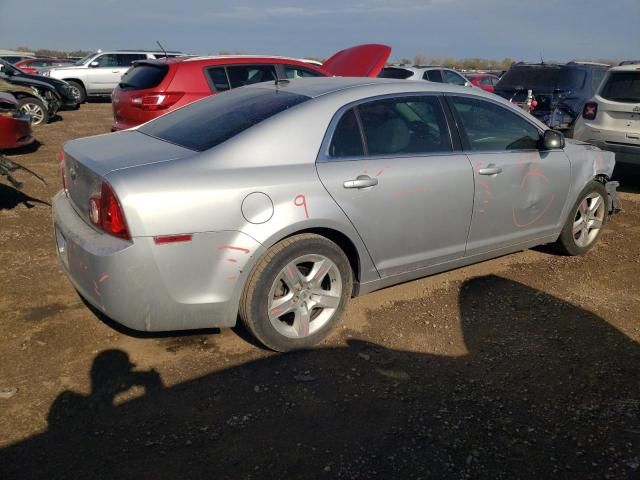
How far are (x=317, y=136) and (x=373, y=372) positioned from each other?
4.70ft

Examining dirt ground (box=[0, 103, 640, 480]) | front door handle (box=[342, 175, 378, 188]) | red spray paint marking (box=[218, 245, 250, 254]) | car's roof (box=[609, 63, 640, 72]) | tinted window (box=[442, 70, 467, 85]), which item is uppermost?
car's roof (box=[609, 63, 640, 72])

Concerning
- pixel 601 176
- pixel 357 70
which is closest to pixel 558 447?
pixel 601 176

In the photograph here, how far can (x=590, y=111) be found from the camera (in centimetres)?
777

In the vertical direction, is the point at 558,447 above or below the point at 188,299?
below

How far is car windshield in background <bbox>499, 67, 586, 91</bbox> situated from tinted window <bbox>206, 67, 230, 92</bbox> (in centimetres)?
604

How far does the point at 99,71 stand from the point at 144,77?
1259cm

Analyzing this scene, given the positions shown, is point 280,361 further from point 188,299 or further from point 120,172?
point 120,172

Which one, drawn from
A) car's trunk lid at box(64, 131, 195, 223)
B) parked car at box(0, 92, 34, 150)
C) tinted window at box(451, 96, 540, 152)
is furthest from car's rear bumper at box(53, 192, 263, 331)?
parked car at box(0, 92, 34, 150)

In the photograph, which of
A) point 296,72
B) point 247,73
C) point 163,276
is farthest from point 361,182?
point 296,72

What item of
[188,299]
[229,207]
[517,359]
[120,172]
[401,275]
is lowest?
[517,359]

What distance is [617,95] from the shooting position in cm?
753

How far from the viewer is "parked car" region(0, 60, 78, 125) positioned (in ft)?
41.5

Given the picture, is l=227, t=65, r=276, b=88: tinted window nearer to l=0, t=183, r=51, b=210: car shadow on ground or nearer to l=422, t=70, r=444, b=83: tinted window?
l=0, t=183, r=51, b=210: car shadow on ground

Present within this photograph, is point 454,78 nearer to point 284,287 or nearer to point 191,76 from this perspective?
point 191,76
